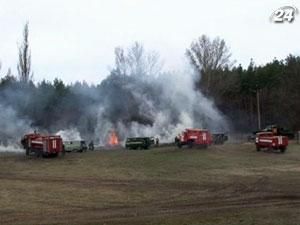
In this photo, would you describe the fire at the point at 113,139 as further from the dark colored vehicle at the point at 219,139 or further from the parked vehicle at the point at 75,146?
the parked vehicle at the point at 75,146

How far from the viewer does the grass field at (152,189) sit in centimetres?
2116

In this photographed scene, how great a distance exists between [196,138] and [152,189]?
3070 cm

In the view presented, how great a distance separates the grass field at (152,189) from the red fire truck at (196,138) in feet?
28.2

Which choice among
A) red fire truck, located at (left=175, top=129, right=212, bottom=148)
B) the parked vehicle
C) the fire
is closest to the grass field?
red fire truck, located at (left=175, top=129, right=212, bottom=148)

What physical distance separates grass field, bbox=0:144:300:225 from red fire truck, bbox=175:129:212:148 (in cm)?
859

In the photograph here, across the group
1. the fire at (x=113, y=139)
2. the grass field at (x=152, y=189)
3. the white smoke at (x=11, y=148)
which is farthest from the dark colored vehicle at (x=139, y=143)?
the grass field at (x=152, y=189)

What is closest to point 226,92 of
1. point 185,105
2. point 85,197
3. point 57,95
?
point 185,105

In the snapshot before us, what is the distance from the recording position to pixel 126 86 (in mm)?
83188

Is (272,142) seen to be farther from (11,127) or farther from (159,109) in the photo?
(11,127)

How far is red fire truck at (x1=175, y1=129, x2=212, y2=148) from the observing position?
60.9m

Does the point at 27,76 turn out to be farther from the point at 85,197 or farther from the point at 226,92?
the point at 85,197

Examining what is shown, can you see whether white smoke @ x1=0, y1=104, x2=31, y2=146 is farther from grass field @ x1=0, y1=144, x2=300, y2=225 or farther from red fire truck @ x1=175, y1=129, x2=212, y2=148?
red fire truck @ x1=175, y1=129, x2=212, y2=148

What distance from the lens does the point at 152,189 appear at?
3069 cm

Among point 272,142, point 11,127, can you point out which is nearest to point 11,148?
point 11,127
